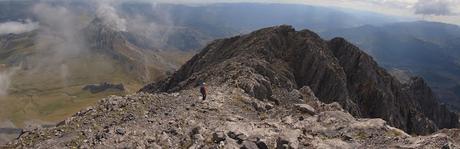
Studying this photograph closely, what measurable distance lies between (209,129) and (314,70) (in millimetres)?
79423

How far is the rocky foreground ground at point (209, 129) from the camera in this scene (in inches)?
1674

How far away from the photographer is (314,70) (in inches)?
4850

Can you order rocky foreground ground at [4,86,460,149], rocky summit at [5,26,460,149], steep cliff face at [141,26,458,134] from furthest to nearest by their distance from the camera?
steep cliff face at [141,26,458,134] < rocky summit at [5,26,460,149] < rocky foreground ground at [4,86,460,149]

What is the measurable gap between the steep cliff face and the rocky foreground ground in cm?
3347

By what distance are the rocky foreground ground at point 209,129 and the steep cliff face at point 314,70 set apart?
110 ft

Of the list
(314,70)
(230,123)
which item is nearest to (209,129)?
(230,123)

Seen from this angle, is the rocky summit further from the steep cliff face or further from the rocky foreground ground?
the steep cliff face

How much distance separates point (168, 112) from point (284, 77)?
51.4m

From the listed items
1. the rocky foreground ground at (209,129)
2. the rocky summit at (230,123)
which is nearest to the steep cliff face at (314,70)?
the rocky summit at (230,123)

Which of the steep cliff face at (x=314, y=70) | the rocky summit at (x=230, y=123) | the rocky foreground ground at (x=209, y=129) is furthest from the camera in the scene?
the steep cliff face at (x=314, y=70)

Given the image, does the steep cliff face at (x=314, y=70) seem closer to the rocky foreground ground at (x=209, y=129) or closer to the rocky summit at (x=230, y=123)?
the rocky summit at (x=230, y=123)

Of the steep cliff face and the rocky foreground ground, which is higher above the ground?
the rocky foreground ground

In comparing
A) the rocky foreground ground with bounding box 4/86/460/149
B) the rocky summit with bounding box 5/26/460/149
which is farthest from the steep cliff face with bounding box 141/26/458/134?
the rocky foreground ground with bounding box 4/86/460/149

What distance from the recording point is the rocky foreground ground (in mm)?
42531
